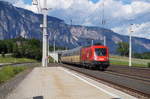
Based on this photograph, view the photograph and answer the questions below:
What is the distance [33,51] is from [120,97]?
137 metres

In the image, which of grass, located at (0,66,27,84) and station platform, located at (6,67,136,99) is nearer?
station platform, located at (6,67,136,99)

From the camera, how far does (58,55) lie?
10981 centimetres

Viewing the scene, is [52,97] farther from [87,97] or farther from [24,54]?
[24,54]

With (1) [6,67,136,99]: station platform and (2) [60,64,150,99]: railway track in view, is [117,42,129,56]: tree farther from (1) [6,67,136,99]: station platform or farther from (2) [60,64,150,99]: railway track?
(1) [6,67,136,99]: station platform

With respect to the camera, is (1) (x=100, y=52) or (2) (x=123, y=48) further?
(2) (x=123, y=48)

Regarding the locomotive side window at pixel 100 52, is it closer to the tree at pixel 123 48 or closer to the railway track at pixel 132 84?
the railway track at pixel 132 84

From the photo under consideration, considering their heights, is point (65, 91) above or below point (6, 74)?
below

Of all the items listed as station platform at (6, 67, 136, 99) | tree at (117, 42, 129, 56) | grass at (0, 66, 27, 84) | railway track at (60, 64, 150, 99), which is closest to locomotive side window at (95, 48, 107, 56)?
grass at (0, 66, 27, 84)

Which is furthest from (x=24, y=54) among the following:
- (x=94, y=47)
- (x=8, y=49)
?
(x=94, y=47)

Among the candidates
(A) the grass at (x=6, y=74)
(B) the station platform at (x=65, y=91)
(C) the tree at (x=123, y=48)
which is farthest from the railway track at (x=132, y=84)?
(C) the tree at (x=123, y=48)

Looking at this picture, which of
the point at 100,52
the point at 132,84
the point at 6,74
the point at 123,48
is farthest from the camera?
the point at 123,48

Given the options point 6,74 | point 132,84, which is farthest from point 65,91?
point 6,74

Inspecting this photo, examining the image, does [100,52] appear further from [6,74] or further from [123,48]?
[123,48]

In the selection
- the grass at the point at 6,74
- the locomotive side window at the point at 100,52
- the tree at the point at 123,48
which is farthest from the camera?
the tree at the point at 123,48
